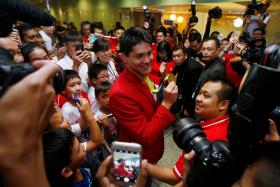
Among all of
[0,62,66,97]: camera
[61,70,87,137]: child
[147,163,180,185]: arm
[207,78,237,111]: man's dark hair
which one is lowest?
[147,163,180,185]: arm

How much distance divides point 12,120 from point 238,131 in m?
0.54

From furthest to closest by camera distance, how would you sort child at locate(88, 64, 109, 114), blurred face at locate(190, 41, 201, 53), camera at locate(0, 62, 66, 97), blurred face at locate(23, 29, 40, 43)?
blurred face at locate(190, 41, 201, 53)
blurred face at locate(23, 29, 40, 43)
child at locate(88, 64, 109, 114)
camera at locate(0, 62, 66, 97)

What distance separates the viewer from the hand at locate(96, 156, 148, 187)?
0.88 m

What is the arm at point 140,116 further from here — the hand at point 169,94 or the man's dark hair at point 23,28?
the man's dark hair at point 23,28

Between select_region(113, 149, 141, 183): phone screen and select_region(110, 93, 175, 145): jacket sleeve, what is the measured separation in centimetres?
28

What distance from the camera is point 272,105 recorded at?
22.6 inches

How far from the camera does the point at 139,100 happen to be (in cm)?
130

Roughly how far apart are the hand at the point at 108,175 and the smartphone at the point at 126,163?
0.03m

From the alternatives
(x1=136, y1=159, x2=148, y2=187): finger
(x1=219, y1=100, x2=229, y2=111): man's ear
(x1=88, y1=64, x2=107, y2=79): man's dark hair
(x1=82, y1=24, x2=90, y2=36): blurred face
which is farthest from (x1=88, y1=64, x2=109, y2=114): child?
(x1=82, y1=24, x2=90, y2=36): blurred face

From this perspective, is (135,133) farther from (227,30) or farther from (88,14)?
(227,30)

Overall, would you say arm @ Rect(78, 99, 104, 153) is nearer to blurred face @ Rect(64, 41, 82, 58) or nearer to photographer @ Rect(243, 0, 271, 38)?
blurred face @ Rect(64, 41, 82, 58)

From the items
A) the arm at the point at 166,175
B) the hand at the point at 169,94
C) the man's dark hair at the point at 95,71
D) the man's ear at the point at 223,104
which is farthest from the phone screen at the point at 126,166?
the man's dark hair at the point at 95,71

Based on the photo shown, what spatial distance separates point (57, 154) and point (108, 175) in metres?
0.25

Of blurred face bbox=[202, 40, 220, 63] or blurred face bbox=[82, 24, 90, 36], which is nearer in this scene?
blurred face bbox=[202, 40, 220, 63]
